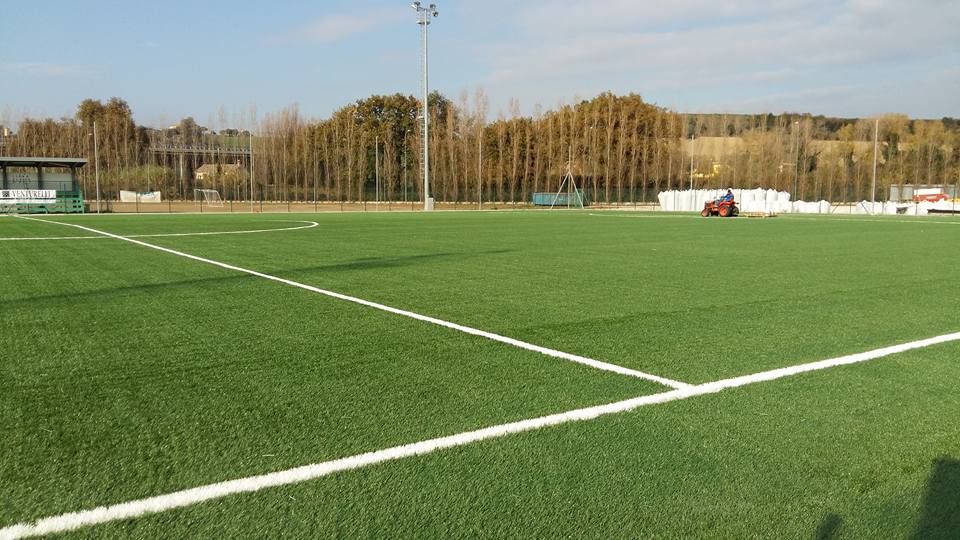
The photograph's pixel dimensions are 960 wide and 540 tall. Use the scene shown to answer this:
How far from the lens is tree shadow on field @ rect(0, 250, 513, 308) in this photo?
6898 millimetres

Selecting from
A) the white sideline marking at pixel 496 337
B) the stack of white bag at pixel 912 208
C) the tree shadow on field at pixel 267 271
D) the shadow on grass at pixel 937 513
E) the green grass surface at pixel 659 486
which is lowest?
the shadow on grass at pixel 937 513

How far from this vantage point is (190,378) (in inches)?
159

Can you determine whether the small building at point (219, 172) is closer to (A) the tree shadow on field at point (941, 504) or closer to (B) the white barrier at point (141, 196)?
(B) the white barrier at point (141, 196)

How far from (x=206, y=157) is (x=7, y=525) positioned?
7578cm

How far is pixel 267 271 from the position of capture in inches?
369

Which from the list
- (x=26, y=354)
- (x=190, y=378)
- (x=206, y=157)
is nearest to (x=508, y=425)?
(x=190, y=378)

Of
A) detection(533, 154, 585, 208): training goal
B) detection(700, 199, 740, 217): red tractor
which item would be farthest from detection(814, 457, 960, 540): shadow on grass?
detection(533, 154, 585, 208): training goal

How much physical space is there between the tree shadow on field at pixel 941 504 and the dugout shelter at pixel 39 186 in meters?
38.4

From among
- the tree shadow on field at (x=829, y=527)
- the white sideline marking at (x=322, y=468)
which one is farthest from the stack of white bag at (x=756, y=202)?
the tree shadow on field at (x=829, y=527)

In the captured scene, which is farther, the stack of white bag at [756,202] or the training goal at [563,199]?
the training goal at [563,199]

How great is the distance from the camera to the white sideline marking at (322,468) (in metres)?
2.34

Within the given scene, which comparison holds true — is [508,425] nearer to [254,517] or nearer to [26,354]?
[254,517]

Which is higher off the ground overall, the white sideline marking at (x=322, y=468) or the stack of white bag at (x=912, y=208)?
the stack of white bag at (x=912, y=208)

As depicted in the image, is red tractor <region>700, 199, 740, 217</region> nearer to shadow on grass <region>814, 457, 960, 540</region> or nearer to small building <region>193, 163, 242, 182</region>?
shadow on grass <region>814, 457, 960, 540</region>
